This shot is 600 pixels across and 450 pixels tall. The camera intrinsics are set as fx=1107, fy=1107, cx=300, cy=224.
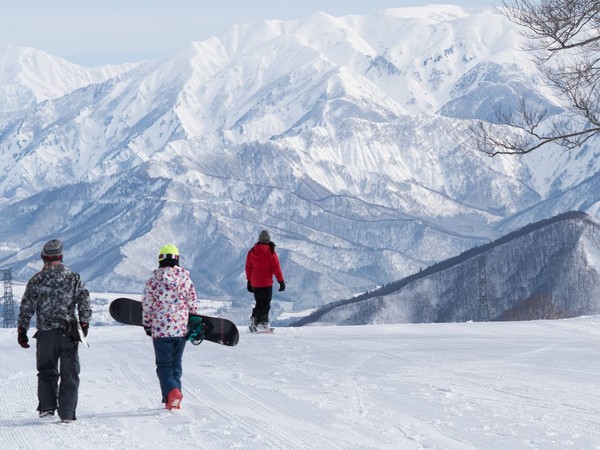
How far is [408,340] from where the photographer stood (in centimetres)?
2342

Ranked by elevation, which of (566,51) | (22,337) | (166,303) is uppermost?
(566,51)

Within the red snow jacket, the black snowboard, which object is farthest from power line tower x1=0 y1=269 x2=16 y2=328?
the black snowboard

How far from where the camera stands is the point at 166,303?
1341 centimetres

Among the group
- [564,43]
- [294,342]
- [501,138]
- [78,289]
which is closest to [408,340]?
[294,342]

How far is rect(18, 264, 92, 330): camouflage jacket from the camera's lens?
42.0ft

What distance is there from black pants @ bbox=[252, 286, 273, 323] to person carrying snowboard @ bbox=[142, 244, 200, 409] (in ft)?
30.4

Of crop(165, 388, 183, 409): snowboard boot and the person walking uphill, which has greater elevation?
the person walking uphill

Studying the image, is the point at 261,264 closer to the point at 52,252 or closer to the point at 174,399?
the point at 174,399

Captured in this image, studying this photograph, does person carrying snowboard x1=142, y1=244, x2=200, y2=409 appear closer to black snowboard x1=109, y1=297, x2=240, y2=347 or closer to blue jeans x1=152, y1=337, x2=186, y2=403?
blue jeans x1=152, y1=337, x2=186, y2=403

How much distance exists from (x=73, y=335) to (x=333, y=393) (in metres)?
4.10

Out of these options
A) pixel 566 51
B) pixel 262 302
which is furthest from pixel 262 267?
pixel 566 51

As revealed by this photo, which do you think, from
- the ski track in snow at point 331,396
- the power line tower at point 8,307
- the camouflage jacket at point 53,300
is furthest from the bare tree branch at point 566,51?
the power line tower at point 8,307

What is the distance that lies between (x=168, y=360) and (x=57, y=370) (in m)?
1.35

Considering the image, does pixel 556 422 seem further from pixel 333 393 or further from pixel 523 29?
pixel 523 29
